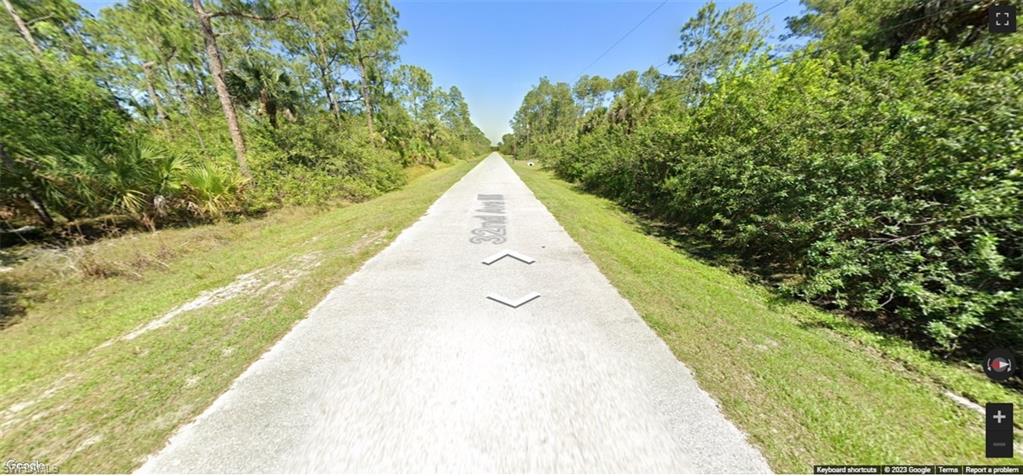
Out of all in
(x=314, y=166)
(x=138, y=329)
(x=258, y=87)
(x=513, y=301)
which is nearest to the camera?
(x=138, y=329)

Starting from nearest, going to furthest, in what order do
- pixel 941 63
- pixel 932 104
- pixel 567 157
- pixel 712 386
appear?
pixel 712 386
pixel 932 104
pixel 941 63
pixel 567 157

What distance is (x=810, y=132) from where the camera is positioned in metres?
4.78

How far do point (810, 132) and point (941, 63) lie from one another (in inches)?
54.8

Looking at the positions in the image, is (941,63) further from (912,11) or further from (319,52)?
(319,52)

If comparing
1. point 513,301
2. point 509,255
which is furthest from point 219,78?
point 513,301

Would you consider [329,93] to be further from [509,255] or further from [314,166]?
[509,255]

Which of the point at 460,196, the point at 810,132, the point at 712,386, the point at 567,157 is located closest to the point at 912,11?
the point at 810,132

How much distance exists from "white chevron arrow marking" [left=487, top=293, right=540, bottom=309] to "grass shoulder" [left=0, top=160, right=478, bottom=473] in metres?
2.12

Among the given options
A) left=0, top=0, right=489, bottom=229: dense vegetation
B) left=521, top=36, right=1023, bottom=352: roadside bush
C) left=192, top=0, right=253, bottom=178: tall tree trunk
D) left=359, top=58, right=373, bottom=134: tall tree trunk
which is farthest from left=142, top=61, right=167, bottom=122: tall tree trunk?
left=521, top=36, right=1023, bottom=352: roadside bush

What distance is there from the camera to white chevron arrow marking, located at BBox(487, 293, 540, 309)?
3.54 m

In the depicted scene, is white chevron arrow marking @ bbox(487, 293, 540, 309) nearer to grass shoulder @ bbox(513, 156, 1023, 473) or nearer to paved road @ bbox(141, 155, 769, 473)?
paved road @ bbox(141, 155, 769, 473)

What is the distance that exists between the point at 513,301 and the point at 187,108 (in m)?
25.8

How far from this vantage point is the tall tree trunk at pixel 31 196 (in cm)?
571

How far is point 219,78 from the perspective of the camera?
334 inches
